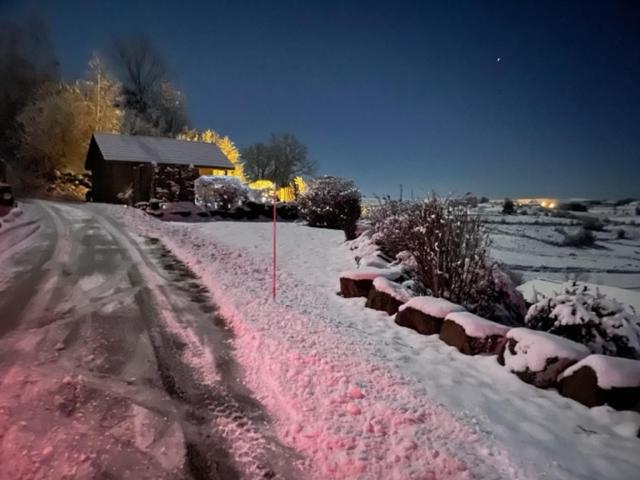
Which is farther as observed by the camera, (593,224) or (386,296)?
(593,224)

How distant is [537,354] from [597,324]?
123 centimetres

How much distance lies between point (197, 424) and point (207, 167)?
33.2m

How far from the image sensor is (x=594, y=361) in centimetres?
362

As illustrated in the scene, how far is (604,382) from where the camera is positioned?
3.49 meters

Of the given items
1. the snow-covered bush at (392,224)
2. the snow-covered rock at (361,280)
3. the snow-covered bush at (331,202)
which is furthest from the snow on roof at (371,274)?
the snow-covered bush at (331,202)

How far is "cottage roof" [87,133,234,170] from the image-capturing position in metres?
32.7

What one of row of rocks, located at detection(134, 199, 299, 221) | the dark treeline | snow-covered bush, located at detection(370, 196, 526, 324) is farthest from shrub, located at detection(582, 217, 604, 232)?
the dark treeline

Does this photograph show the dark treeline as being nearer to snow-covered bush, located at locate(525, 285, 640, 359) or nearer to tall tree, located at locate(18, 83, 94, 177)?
tall tree, located at locate(18, 83, 94, 177)

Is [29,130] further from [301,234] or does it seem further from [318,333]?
[318,333]

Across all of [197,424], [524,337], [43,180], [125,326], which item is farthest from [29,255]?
[43,180]

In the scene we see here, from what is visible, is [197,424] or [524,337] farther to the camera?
[524,337]

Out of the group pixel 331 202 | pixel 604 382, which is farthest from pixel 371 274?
pixel 331 202

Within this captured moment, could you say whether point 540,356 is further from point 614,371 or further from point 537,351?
point 614,371

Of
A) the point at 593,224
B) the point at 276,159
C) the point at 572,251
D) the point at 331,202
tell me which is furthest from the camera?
the point at 276,159
